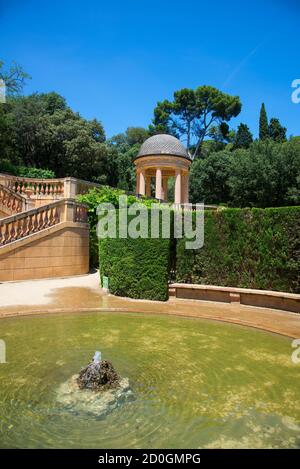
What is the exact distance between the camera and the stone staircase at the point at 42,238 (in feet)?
42.8

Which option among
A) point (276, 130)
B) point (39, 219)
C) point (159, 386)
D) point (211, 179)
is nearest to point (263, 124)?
point (276, 130)

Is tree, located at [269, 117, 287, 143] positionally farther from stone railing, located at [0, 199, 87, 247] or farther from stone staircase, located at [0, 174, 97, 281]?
stone railing, located at [0, 199, 87, 247]

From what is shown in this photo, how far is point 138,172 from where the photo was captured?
28.8 meters

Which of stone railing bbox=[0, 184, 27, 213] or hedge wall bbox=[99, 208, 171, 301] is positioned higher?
stone railing bbox=[0, 184, 27, 213]

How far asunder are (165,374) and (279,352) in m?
2.41

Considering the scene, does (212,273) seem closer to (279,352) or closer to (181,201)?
(279,352)

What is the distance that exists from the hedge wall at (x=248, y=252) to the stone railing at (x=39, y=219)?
5.67 m

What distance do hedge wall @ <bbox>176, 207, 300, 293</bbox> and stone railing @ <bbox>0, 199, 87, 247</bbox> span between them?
5665 millimetres

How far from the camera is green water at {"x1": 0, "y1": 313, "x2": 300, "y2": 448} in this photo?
11.0 ft

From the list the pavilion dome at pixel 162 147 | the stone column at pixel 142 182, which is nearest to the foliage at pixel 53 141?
the stone column at pixel 142 182

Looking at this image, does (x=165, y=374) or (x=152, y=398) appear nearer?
(x=152, y=398)

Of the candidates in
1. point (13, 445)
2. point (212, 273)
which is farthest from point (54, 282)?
point (13, 445)

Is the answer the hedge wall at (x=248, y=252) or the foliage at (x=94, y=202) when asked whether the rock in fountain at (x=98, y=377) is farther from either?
the foliage at (x=94, y=202)

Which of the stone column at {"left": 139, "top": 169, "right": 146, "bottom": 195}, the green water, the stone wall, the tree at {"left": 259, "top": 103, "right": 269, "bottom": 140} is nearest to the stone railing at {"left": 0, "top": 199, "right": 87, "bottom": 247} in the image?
the stone wall
